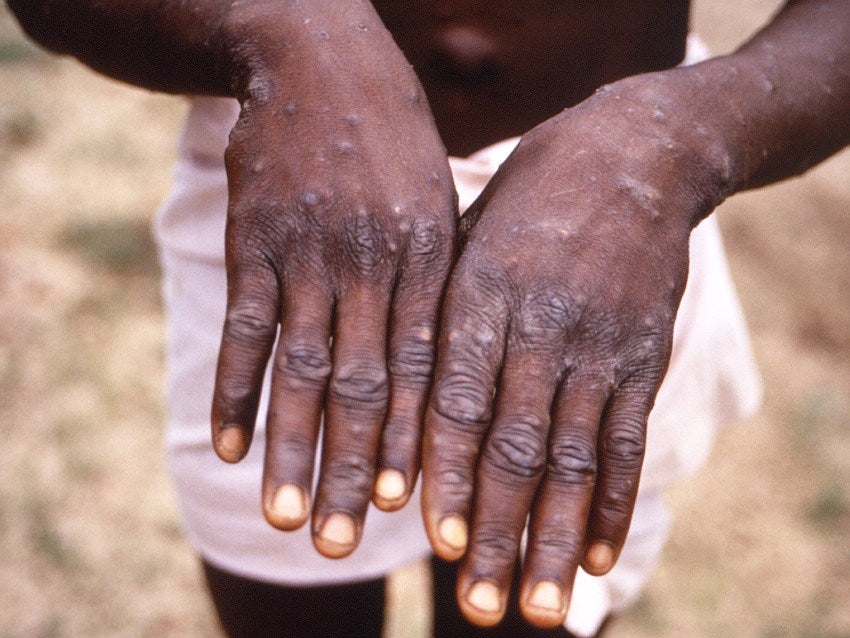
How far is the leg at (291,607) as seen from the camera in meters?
1.31

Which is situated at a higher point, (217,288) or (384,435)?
(384,435)

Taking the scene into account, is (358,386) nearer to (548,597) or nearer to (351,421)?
(351,421)

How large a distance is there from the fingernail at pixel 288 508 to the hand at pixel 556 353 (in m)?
0.10

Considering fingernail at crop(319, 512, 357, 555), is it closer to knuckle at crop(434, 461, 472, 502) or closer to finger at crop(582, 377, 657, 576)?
knuckle at crop(434, 461, 472, 502)

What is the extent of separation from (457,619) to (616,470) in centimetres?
78

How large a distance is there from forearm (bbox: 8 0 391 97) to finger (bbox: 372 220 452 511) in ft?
0.72

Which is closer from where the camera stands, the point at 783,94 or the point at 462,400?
the point at 462,400

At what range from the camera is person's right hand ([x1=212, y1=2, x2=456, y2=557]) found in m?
0.70

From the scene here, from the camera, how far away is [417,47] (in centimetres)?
101

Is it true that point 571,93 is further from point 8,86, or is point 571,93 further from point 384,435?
point 8,86

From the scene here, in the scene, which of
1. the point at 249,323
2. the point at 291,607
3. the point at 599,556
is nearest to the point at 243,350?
the point at 249,323

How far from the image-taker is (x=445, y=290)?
0.74 m

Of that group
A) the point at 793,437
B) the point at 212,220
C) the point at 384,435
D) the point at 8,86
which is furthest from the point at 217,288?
the point at 8,86

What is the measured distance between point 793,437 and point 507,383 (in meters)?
2.20
